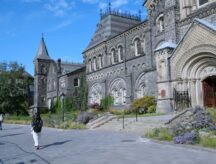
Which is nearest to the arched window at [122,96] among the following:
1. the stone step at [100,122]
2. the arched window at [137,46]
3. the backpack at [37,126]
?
the arched window at [137,46]

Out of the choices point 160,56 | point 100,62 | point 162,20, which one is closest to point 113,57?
point 100,62

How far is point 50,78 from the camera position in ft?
192

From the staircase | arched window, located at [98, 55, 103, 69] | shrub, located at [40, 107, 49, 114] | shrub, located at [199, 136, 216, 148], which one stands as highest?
arched window, located at [98, 55, 103, 69]

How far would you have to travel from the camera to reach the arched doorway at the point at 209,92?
22969 mm

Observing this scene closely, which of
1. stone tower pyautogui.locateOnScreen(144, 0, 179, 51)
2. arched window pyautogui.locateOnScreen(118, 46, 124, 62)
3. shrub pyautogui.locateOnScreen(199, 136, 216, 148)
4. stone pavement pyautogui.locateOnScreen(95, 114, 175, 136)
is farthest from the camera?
arched window pyautogui.locateOnScreen(118, 46, 124, 62)

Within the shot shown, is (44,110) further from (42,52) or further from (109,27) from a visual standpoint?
(109,27)

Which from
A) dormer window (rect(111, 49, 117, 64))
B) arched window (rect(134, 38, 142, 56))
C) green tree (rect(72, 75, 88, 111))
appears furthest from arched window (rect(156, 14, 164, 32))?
green tree (rect(72, 75, 88, 111))

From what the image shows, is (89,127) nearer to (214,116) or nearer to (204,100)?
(204,100)

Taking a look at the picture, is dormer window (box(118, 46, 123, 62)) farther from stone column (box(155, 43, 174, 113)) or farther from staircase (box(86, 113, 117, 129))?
staircase (box(86, 113, 117, 129))

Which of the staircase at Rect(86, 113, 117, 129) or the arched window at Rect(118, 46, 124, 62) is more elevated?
the arched window at Rect(118, 46, 124, 62)

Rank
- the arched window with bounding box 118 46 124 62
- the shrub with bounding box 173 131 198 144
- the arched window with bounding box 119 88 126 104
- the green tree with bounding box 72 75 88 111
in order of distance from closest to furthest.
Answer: the shrub with bounding box 173 131 198 144
the arched window with bounding box 119 88 126 104
the arched window with bounding box 118 46 124 62
the green tree with bounding box 72 75 88 111

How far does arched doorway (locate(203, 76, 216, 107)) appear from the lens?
904 inches

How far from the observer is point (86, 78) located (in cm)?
4584

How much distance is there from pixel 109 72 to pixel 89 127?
56.4 ft
